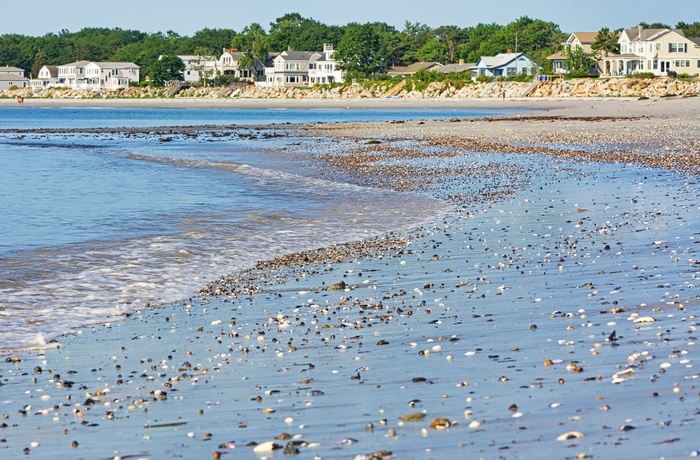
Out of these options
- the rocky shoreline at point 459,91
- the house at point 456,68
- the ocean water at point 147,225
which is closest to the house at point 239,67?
the rocky shoreline at point 459,91

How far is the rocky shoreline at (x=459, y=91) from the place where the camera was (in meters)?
109

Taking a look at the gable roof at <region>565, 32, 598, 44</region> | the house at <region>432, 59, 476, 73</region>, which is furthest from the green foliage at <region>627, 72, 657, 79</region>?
the house at <region>432, 59, 476, 73</region>

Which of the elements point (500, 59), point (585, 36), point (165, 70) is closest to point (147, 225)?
point (500, 59)

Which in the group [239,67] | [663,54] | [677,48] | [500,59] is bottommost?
[663,54]

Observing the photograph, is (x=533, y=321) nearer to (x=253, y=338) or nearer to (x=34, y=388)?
(x=253, y=338)

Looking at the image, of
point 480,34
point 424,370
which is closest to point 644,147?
point 424,370

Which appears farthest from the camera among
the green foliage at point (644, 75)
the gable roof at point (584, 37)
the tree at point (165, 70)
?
the tree at point (165, 70)

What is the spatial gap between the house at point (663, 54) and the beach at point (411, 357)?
117832mm

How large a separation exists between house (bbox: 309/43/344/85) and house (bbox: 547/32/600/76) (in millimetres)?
45965

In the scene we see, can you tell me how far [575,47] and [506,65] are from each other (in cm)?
1275

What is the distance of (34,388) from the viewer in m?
8.34

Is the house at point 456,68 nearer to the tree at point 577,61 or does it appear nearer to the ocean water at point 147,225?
the tree at point 577,61

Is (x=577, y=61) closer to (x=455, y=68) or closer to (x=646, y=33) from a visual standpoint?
(x=646, y=33)

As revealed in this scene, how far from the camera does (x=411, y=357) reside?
28.2 feet
